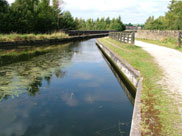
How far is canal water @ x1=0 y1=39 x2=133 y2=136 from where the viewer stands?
14.1ft

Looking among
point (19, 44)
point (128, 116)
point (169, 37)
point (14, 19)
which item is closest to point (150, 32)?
point (169, 37)

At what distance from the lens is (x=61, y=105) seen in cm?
564

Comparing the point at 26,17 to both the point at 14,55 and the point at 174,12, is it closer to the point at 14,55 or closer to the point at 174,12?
the point at 14,55

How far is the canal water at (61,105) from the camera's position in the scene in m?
4.31

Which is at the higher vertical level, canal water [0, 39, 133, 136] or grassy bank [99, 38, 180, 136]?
grassy bank [99, 38, 180, 136]

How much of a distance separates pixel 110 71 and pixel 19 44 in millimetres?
14822

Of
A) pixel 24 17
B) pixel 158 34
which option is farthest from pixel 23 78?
pixel 24 17

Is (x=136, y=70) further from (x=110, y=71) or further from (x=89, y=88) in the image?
(x=110, y=71)

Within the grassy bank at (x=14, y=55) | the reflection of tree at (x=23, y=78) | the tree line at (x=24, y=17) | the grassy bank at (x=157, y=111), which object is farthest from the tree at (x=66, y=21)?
the grassy bank at (x=157, y=111)

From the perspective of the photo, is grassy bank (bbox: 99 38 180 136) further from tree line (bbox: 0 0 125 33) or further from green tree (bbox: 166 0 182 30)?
green tree (bbox: 166 0 182 30)

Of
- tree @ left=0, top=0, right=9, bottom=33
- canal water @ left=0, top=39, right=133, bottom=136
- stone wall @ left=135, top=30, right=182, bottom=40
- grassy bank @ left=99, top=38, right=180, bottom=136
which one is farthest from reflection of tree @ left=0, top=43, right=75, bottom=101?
tree @ left=0, top=0, right=9, bottom=33

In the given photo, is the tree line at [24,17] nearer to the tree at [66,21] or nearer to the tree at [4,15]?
the tree at [4,15]

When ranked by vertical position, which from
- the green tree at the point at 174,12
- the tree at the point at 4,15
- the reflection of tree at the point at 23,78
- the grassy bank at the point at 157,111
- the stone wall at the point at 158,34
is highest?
the green tree at the point at 174,12

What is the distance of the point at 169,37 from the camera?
20.8 metres
